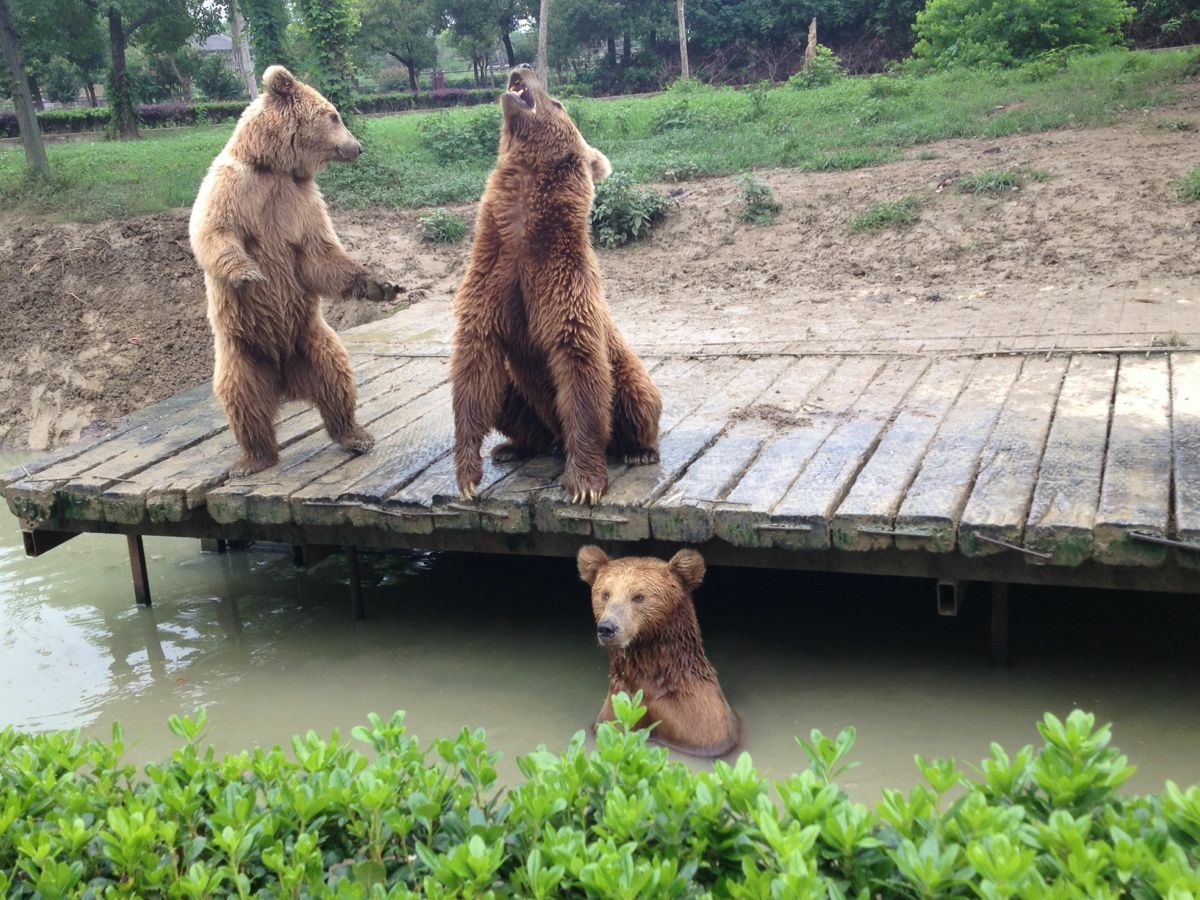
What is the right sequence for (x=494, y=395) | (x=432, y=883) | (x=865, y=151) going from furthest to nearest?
(x=865, y=151) < (x=494, y=395) < (x=432, y=883)

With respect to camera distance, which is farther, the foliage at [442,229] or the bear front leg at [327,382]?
the foliage at [442,229]

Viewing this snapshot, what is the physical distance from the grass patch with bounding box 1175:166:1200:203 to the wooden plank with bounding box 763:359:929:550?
523cm

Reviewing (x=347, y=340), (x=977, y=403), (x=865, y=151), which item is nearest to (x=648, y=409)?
(x=977, y=403)

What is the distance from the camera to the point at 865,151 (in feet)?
44.1

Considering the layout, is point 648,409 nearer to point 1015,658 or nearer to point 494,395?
point 494,395

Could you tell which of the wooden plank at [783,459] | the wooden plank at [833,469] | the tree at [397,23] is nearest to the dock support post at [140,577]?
the wooden plank at [783,459]

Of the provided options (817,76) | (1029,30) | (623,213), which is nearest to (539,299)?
(623,213)

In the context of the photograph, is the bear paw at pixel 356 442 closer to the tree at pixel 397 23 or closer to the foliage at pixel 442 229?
the foliage at pixel 442 229

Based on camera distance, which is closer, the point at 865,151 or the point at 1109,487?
the point at 1109,487

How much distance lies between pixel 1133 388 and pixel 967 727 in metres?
2.15

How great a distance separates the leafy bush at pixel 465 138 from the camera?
1780cm

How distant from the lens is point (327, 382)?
6.07m

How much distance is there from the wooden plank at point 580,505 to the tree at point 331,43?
41.6 feet

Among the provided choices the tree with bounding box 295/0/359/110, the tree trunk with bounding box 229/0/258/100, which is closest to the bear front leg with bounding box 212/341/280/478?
the tree with bounding box 295/0/359/110
